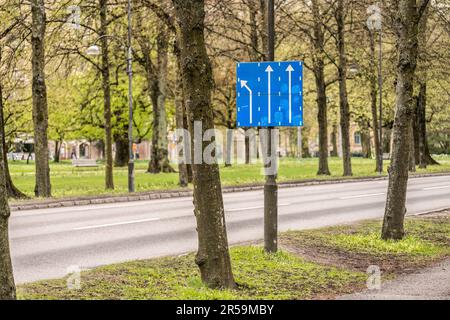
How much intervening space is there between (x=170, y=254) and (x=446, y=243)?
184 inches

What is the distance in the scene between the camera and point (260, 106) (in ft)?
31.1

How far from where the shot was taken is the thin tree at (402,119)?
1120 cm

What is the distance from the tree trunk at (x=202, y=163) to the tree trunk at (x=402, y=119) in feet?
15.5

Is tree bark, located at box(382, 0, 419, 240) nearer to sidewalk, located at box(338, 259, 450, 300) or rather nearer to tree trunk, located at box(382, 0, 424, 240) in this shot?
tree trunk, located at box(382, 0, 424, 240)

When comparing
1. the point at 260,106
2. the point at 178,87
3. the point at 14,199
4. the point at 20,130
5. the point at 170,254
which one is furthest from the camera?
the point at 20,130

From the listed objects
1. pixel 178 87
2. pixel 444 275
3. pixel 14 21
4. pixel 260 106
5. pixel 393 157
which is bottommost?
pixel 444 275

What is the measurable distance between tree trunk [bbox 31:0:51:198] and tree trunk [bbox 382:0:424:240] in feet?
41.4

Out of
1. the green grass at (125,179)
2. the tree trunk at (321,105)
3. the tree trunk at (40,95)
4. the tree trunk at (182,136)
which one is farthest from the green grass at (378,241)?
the tree trunk at (321,105)

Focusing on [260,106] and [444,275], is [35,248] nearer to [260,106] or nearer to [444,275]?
[260,106]

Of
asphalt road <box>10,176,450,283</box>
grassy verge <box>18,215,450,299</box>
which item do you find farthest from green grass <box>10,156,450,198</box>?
grassy verge <box>18,215,450,299</box>

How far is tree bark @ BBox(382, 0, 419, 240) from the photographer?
1120 centimetres

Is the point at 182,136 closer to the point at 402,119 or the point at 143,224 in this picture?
the point at 143,224

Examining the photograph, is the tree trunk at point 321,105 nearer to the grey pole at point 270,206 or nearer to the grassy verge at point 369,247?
the grassy verge at point 369,247

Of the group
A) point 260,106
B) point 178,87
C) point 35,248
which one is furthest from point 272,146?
point 178,87
